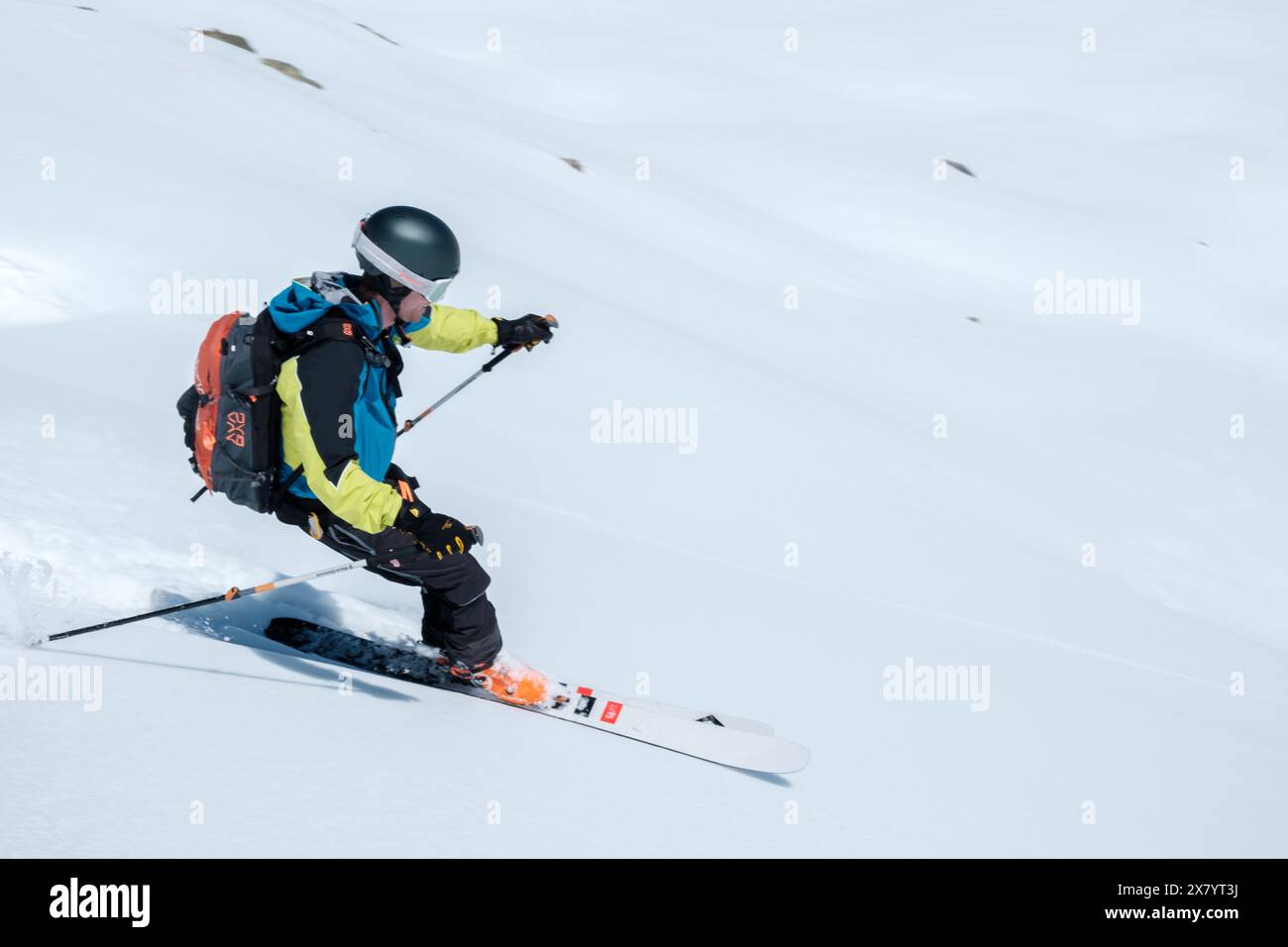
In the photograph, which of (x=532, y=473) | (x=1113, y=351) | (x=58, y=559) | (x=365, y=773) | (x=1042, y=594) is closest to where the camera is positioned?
(x=365, y=773)

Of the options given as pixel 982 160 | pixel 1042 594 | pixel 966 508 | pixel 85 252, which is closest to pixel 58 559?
pixel 85 252

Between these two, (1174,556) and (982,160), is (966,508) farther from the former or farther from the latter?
(982,160)

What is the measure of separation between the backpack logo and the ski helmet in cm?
69

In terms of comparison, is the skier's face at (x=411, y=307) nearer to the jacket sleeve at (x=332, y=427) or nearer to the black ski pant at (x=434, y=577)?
the jacket sleeve at (x=332, y=427)

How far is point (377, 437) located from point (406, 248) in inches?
27.6

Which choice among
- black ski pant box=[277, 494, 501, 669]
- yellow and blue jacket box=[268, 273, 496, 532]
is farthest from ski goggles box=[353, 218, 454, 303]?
black ski pant box=[277, 494, 501, 669]

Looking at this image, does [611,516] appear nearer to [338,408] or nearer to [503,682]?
[503,682]

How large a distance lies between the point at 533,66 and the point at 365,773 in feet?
126

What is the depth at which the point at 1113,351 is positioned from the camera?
1920 centimetres

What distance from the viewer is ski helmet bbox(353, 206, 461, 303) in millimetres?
3883

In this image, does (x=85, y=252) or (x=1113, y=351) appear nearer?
(x=85, y=252)

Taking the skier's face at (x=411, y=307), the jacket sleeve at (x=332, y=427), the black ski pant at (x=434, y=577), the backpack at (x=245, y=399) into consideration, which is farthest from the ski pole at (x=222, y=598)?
the skier's face at (x=411, y=307)

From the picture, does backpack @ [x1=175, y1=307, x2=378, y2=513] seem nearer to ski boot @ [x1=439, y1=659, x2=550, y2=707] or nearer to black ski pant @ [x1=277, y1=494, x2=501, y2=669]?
black ski pant @ [x1=277, y1=494, x2=501, y2=669]

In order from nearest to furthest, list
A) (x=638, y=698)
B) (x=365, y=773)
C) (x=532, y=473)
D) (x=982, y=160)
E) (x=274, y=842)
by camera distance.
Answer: (x=274, y=842), (x=365, y=773), (x=638, y=698), (x=532, y=473), (x=982, y=160)
